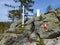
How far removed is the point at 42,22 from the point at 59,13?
1352 mm

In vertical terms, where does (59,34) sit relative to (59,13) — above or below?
below

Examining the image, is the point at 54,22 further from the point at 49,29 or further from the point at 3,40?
the point at 3,40

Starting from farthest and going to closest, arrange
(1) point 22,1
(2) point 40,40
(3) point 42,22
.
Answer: (1) point 22,1
(3) point 42,22
(2) point 40,40

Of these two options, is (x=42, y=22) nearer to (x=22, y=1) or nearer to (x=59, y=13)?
(x=59, y=13)

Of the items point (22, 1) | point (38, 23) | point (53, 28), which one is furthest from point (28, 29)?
point (22, 1)

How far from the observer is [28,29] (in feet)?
50.1

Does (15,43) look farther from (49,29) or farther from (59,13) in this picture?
(59,13)

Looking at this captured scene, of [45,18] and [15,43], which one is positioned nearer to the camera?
[15,43]

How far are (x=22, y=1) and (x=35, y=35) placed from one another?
2313cm

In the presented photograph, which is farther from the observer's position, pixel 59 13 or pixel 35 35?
pixel 59 13

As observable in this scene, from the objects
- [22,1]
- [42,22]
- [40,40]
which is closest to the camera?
[40,40]

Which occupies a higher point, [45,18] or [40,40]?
[45,18]

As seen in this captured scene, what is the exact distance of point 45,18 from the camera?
15219 mm

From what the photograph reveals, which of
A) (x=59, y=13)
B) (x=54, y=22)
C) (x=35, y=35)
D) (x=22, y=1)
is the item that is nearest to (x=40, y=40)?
(x=35, y=35)
